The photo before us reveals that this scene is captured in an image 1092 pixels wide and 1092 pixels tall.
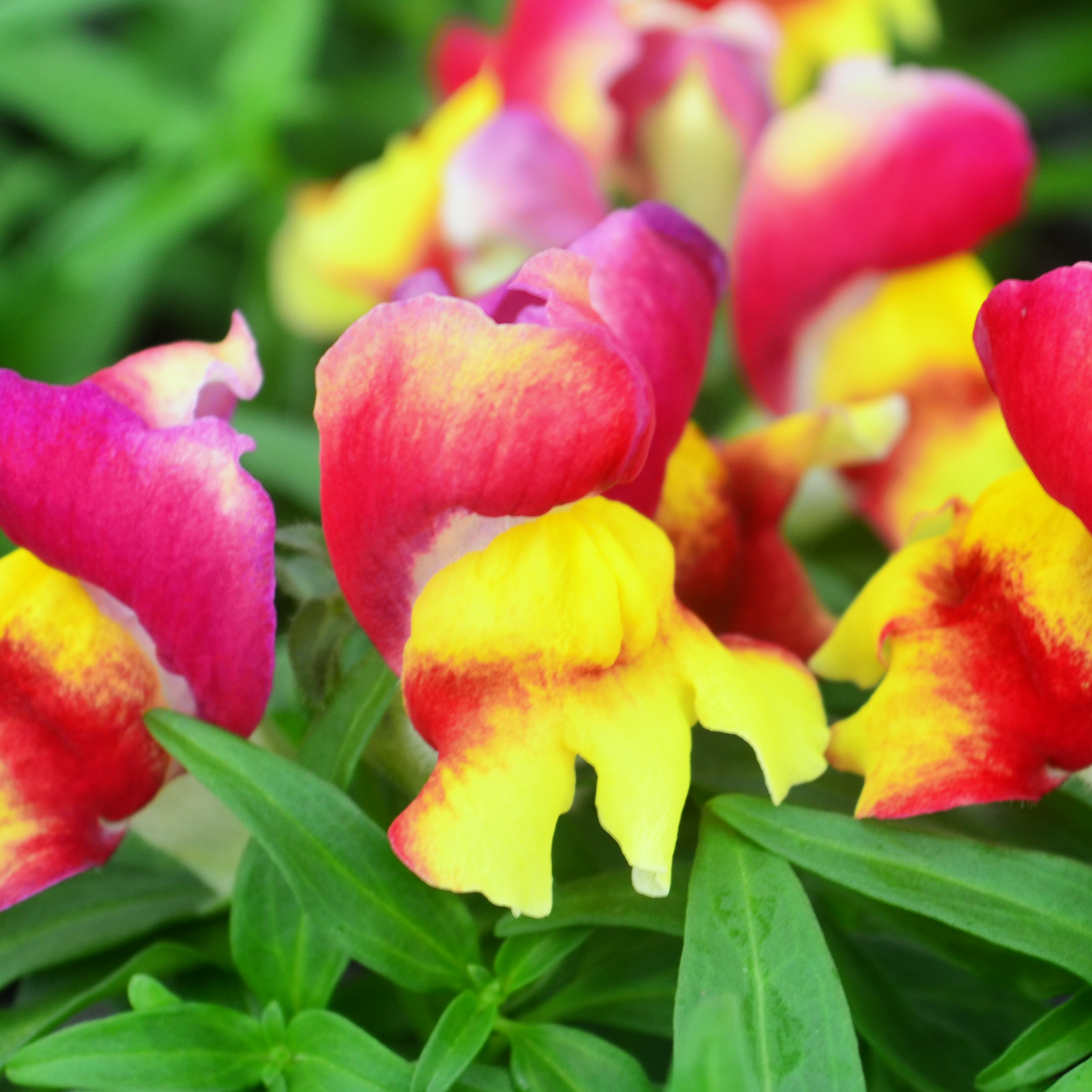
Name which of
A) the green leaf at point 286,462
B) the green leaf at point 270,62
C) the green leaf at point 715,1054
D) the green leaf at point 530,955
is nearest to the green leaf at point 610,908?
the green leaf at point 530,955

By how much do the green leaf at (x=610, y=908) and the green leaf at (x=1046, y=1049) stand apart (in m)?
0.11

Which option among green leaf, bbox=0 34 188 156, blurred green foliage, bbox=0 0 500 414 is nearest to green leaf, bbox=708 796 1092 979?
blurred green foliage, bbox=0 0 500 414

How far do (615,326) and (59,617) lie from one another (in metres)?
0.22

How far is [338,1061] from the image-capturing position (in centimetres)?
47

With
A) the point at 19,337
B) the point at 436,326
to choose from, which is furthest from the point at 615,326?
the point at 19,337

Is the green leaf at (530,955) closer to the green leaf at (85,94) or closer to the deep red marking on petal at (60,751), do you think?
the deep red marking on petal at (60,751)

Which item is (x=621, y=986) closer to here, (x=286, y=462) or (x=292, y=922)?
(x=292, y=922)

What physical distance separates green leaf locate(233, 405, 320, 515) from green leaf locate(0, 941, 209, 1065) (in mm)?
346

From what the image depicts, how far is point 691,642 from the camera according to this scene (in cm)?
47

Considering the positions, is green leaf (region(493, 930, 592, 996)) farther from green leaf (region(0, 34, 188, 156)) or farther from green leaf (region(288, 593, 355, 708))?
green leaf (region(0, 34, 188, 156))

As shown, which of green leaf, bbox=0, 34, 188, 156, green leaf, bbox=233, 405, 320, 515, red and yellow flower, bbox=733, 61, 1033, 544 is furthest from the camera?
green leaf, bbox=0, 34, 188, 156

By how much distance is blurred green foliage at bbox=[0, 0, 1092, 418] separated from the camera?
3.66ft

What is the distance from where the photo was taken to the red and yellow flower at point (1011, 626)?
42 cm

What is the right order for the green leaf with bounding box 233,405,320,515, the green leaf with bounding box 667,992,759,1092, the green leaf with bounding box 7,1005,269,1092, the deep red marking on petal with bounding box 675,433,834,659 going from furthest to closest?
the green leaf with bounding box 233,405,320,515 < the deep red marking on petal with bounding box 675,433,834,659 < the green leaf with bounding box 7,1005,269,1092 < the green leaf with bounding box 667,992,759,1092
